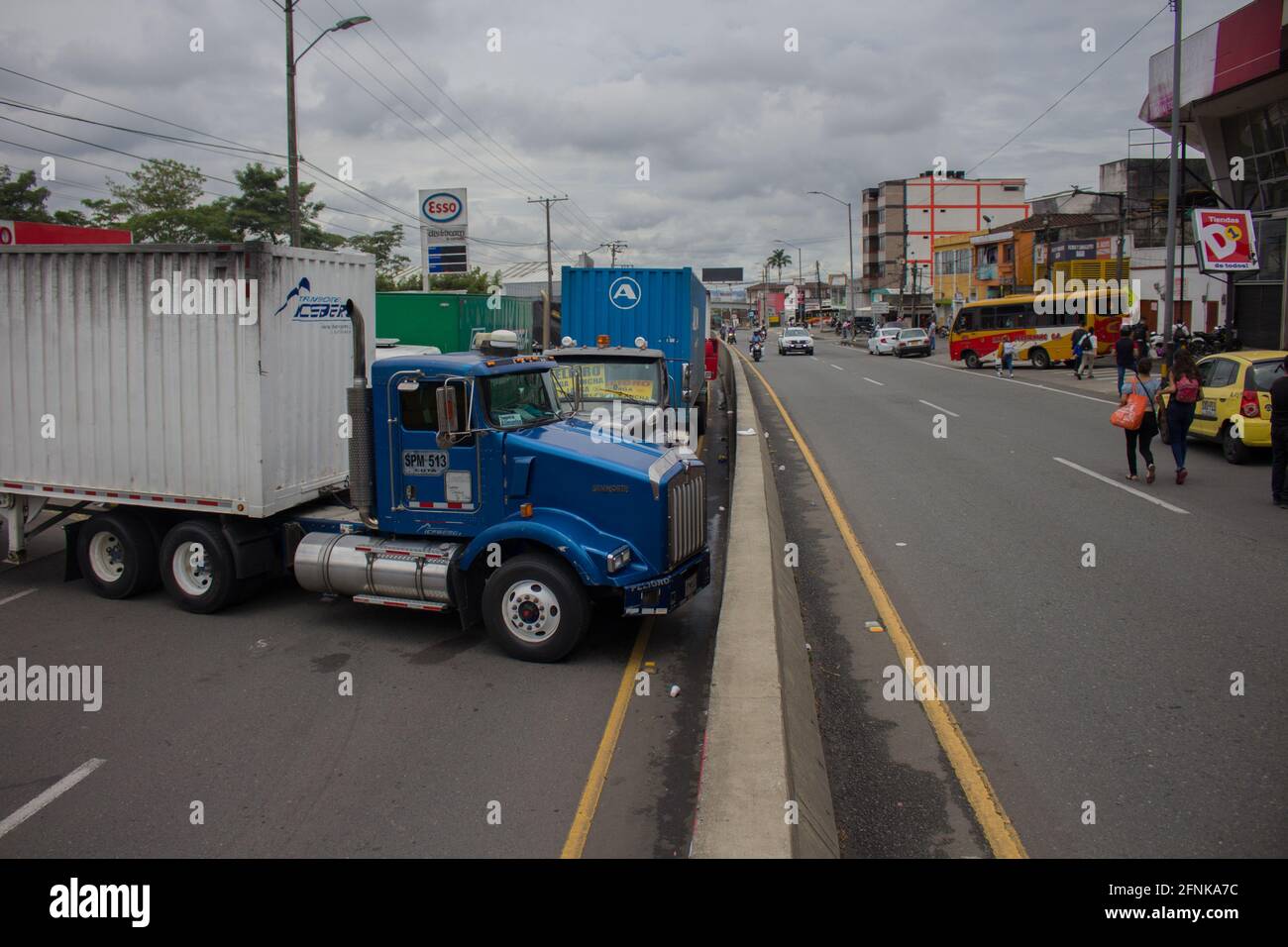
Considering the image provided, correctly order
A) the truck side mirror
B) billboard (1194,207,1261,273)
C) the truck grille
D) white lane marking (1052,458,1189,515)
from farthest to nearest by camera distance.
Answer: billboard (1194,207,1261,273) → white lane marking (1052,458,1189,515) → the truck side mirror → the truck grille

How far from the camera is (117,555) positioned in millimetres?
9484

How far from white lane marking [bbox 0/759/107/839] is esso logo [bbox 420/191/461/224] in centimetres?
3442

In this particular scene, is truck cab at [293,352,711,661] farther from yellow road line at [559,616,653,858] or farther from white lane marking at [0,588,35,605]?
white lane marking at [0,588,35,605]

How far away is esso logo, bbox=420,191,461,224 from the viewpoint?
38.3 metres

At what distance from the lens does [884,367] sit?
1622 inches

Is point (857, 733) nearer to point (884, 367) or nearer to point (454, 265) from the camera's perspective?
point (454, 265)

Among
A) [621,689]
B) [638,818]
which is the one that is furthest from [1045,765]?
[621,689]

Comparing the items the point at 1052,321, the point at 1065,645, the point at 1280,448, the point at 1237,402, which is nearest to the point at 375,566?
the point at 1065,645

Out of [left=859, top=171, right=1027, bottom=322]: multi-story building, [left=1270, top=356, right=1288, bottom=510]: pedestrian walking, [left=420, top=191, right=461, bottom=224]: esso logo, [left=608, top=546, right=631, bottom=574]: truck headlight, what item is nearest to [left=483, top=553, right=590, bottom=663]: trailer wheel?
[left=608, top=546, right=631, bottom=574]: truck headlight

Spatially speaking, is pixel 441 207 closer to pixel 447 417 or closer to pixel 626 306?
pixel 626 306

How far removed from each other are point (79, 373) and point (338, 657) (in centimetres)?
397

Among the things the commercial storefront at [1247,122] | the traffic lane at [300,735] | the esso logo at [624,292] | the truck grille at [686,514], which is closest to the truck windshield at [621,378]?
the esso logo at [624,292]

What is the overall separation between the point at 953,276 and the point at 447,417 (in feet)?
256
